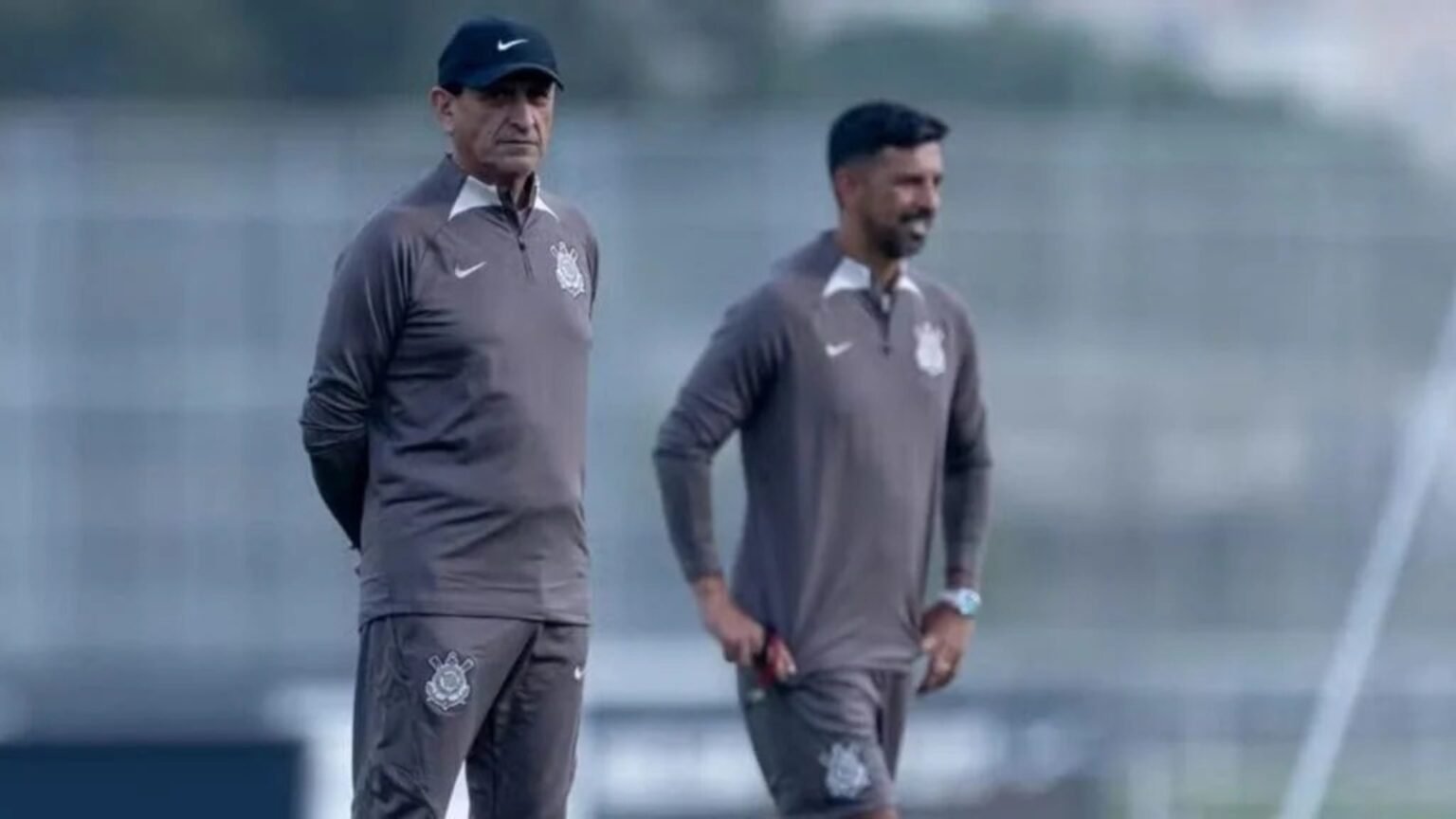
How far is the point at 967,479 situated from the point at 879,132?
0.80 m

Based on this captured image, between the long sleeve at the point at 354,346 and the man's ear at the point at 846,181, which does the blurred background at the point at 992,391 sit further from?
the long sleeve at the point at 354,346

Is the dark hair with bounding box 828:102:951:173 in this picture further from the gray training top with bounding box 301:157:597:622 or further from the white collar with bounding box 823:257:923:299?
the gray training top with bounding box 301:157:597:622

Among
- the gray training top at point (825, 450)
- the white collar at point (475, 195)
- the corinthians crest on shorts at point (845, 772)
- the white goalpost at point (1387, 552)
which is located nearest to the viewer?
the white collar at point (475, 195)

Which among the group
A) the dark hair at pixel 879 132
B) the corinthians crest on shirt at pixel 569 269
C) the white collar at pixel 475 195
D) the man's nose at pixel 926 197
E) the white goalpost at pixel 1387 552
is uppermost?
the dark hair at pixel 879 132

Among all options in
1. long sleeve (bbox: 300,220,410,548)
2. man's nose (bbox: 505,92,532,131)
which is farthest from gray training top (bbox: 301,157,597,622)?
man's nose (bbox: 505,92,532,131)

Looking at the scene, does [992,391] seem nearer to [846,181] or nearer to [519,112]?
[846,181]

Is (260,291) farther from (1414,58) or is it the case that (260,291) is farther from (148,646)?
(1414,58)

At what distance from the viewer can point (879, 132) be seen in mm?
7957

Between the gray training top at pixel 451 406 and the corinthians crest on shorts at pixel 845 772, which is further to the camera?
the corinthians crest on shorts at pixel 845 772

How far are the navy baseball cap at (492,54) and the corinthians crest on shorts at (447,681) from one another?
95cm

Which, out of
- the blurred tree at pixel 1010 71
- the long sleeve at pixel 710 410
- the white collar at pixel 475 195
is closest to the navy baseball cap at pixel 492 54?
the white collar at pixel 475 195

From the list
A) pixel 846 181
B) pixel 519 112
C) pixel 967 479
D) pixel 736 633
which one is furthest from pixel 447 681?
pixel 967 479

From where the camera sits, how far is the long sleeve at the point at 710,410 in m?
7.93

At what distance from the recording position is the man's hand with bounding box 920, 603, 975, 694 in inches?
318
